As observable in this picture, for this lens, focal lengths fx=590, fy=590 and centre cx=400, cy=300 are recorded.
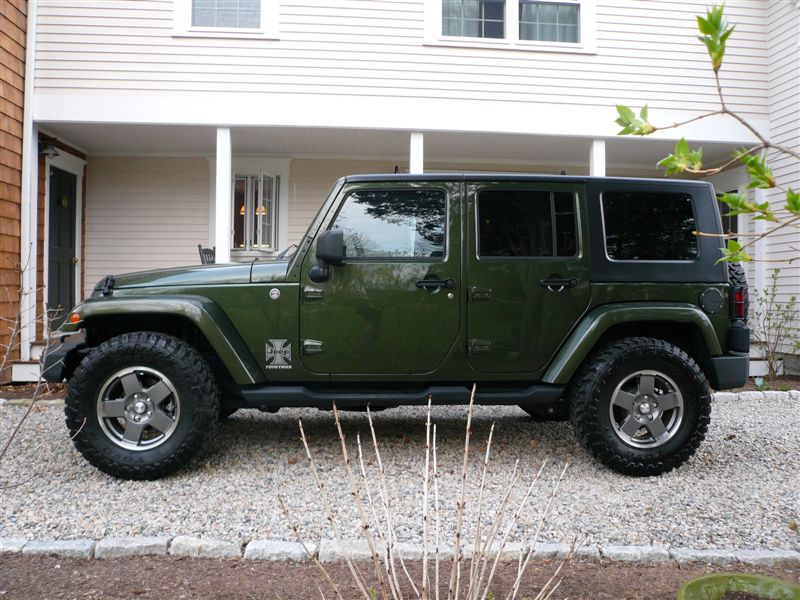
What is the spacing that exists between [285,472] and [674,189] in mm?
3311

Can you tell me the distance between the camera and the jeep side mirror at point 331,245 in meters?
3.66

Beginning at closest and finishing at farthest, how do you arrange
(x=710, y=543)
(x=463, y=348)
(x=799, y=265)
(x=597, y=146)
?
(x=710, y=543) → (x=463, y=348) → (x=799, y=265) → (x=597, y=146)

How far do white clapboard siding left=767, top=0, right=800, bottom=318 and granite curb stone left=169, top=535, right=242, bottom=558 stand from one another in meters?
7.75

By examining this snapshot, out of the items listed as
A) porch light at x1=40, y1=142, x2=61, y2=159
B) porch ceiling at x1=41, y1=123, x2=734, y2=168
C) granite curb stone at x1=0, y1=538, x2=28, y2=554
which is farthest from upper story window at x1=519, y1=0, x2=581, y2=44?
granite curb stone at x1=0, y1=538, x2=28, y2=554

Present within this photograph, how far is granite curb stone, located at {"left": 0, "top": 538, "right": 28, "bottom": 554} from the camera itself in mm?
2796

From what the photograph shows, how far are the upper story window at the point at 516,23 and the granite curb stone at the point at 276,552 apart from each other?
22.7ft

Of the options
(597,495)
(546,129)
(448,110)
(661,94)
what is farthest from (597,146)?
(597,495)

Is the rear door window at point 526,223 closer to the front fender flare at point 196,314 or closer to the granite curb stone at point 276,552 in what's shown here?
the front fender flare at point 196,314

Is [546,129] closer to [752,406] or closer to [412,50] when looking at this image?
[412,50]

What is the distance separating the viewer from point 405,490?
368 centimetres

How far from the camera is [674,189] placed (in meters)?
4.09

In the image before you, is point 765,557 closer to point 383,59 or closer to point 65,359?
point 65,359

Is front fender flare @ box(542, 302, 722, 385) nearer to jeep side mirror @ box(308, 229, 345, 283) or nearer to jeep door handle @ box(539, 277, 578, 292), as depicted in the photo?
jeep door handle @ box(539, 277, 578, 292)

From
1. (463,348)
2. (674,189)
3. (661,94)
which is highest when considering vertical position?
(661,94)
